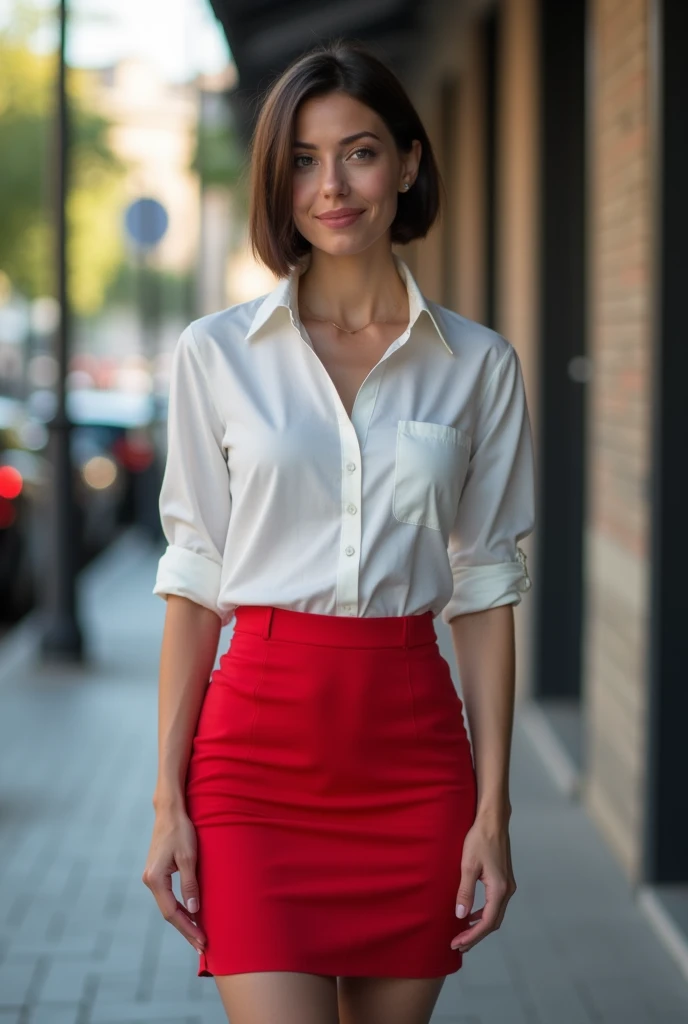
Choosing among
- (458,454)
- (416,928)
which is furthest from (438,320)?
(416,928)

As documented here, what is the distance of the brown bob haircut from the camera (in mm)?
2469

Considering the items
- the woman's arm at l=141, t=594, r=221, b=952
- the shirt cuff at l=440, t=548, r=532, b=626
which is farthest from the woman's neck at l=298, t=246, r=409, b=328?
the woman's arm at l=141, t=594, r=221, b=952

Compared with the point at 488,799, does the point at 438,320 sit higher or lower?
higher

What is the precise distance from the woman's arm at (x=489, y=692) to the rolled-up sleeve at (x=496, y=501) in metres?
0.03

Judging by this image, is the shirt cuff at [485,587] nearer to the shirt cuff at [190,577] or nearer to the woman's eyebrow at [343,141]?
the shirt cuff at [190,577]

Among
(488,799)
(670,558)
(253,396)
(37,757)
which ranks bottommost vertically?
(37,757)

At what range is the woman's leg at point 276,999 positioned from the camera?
87.7 inches

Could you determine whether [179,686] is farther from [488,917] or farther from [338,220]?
[338,220]

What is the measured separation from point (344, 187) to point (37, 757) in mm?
4878

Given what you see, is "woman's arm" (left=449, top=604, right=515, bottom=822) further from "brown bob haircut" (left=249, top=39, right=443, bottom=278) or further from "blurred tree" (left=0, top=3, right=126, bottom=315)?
"blurred tree" (left=0, top=3, right=126, bottom=315)

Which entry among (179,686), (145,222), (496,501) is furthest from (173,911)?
(145,222)

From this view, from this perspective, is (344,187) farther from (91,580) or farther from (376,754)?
(91,580)

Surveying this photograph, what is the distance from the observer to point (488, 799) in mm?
2463

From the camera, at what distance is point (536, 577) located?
24.0ft
